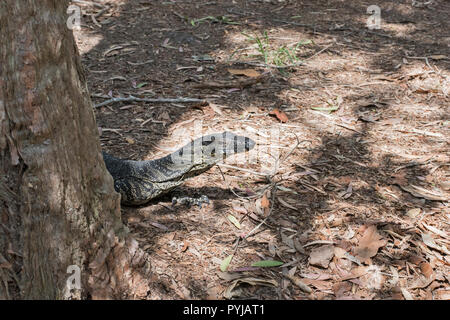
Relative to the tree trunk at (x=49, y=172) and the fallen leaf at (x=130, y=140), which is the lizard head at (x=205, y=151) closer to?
the fallen leaf at (x=130, y=140)

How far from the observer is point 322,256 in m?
3.34

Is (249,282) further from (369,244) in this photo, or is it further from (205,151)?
(205,151)

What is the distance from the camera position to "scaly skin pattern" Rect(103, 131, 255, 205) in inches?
159

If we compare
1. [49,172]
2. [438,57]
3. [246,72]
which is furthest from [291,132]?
[49,172]

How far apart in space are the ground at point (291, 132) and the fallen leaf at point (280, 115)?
1 centimetres

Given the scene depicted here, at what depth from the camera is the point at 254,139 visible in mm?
4766

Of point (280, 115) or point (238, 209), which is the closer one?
point (238, 209)

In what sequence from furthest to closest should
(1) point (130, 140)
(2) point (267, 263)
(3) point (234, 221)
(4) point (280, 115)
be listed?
(4) point (280, 115) < (1) point (130, 140) < (3) point (234, 221) < (2) point (267, 263)

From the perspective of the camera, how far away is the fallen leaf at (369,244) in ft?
10.9

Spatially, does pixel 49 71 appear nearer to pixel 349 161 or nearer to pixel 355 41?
pixel 349 161

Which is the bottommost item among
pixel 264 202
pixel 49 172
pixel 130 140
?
pixel 264 202

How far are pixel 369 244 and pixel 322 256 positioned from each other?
0.38m

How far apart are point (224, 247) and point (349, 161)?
1684 mm

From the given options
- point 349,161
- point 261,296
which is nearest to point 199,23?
point 349,161
